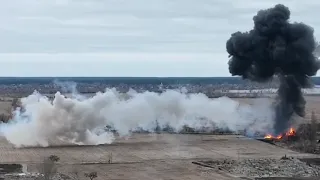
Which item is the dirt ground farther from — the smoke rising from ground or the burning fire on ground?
the burning fire on ground

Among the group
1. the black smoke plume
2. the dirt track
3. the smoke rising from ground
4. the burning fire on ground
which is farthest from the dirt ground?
the black smoke plume

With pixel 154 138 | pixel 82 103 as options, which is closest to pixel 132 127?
pixel 154 138

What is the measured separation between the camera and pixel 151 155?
78938 millimetres

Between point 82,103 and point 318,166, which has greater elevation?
point 82,103

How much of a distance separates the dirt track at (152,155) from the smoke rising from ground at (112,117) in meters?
3.23

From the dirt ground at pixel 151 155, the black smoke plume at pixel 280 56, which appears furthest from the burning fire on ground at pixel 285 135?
the dirt ground at pixel 151 155

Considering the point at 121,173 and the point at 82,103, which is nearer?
the point at 121,173

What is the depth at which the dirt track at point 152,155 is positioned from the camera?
2601 inches

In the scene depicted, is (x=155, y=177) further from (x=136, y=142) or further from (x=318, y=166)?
(x=136, y=142)

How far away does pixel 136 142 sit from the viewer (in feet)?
307

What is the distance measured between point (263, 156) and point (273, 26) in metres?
25.9

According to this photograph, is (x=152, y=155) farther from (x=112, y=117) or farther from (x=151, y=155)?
(x=112, y=117)

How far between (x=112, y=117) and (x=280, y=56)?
27.9 metres

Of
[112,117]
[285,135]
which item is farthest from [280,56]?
[112,117]
